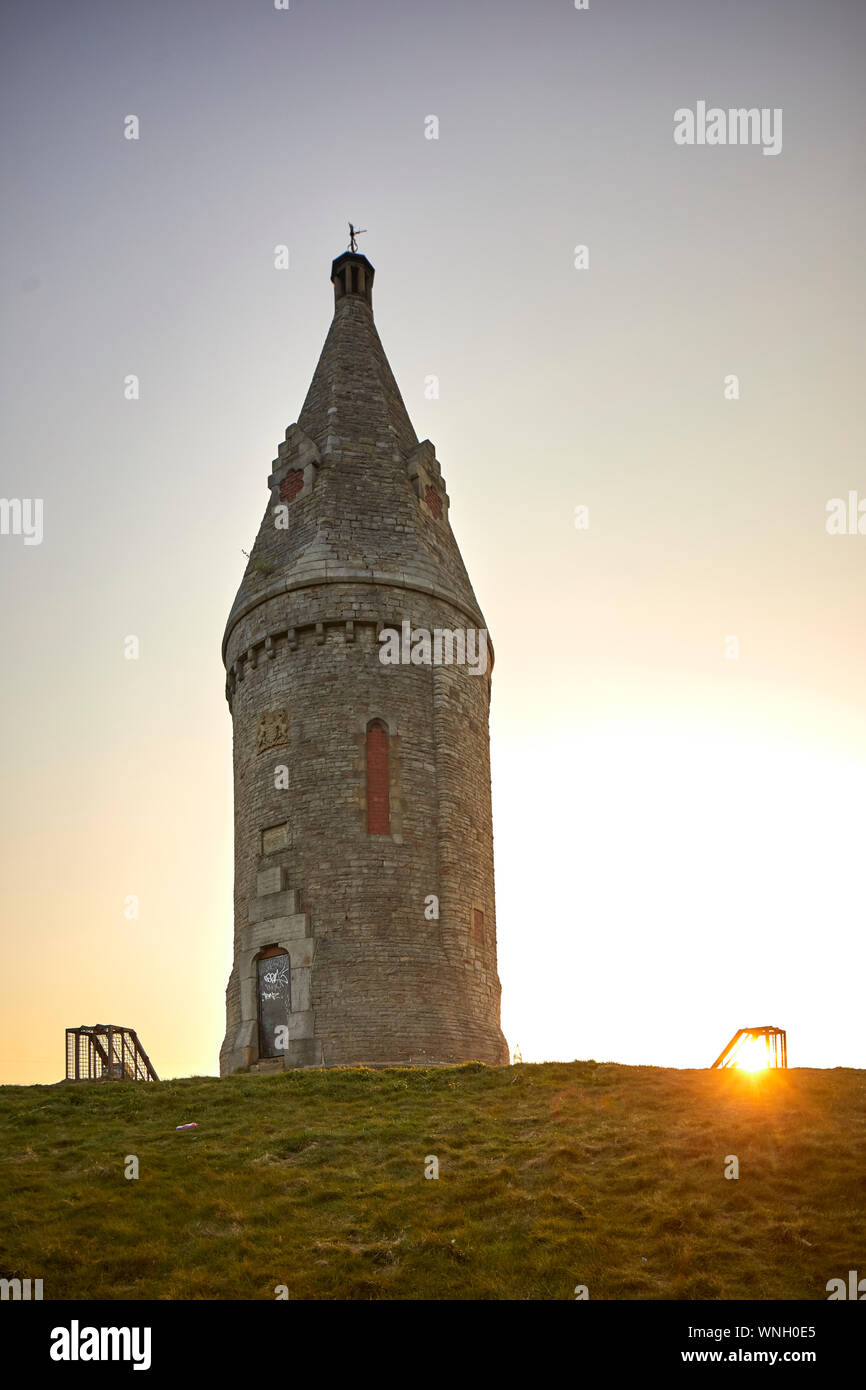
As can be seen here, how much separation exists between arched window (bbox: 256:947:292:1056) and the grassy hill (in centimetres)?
581

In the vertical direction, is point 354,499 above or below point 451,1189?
above

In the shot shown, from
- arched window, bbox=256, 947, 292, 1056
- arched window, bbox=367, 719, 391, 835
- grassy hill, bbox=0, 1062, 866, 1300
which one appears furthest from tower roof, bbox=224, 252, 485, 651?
grassy hill, bbox=0, 1062, 866, 1300

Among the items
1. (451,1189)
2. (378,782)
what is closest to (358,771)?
(378,782)

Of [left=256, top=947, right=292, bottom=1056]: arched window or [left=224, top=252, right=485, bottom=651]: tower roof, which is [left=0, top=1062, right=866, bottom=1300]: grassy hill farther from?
[left=224, top=252, right=485, bottom=651]: tower roof

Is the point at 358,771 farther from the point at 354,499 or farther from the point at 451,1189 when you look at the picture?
the point at 451,1189

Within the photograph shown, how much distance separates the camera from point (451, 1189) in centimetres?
1555

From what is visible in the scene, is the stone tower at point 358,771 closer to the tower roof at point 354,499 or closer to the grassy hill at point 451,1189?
the tower roof at point 354,499

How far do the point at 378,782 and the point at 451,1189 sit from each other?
553 inches

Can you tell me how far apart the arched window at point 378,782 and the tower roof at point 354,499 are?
3804mm
